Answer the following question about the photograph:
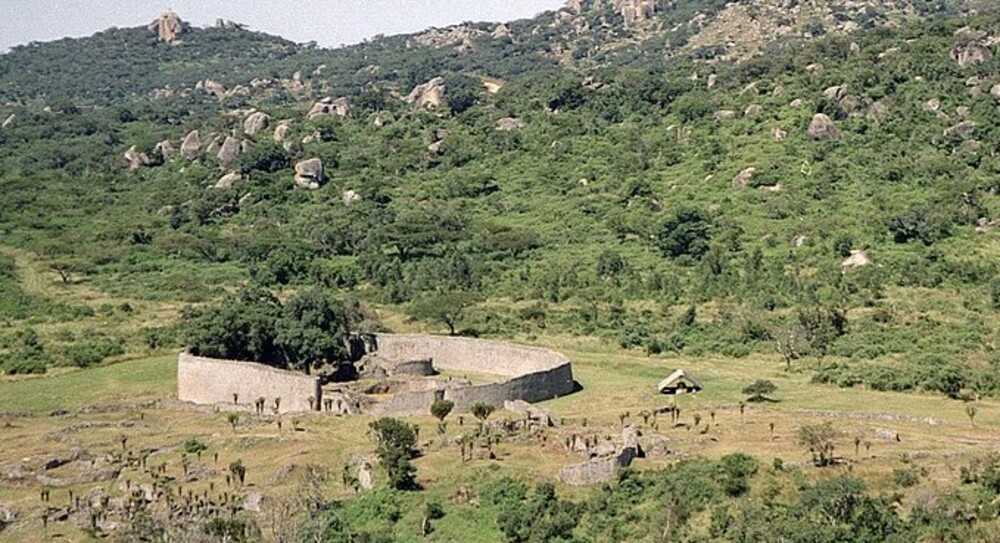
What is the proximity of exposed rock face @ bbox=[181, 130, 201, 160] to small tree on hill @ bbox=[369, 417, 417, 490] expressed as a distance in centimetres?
7891

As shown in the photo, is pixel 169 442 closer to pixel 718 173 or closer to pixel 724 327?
pixel 724 327

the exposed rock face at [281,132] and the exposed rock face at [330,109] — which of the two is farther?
the exposed rock face at [330,109]

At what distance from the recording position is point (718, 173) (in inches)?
3578

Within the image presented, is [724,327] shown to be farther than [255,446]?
Yes

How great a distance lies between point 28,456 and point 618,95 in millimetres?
→ 79844

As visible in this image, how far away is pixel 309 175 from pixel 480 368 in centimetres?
5036

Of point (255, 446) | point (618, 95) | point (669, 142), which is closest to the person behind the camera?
point (255, 446)

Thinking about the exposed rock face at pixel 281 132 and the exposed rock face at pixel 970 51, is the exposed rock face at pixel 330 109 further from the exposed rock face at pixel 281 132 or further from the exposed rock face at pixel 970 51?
A: the exposed rock face at pixel 970 51

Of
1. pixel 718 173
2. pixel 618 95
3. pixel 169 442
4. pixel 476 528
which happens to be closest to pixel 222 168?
pixel 618 95

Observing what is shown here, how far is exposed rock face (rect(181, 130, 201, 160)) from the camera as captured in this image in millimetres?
115562

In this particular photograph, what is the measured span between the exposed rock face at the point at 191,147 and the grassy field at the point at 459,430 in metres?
59.6

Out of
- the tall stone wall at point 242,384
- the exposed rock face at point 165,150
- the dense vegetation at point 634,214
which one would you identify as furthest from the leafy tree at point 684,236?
the exposed rock face at point 165,150

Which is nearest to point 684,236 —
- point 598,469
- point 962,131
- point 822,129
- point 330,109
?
point 822,129

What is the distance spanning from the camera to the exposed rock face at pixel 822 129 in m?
92.2
